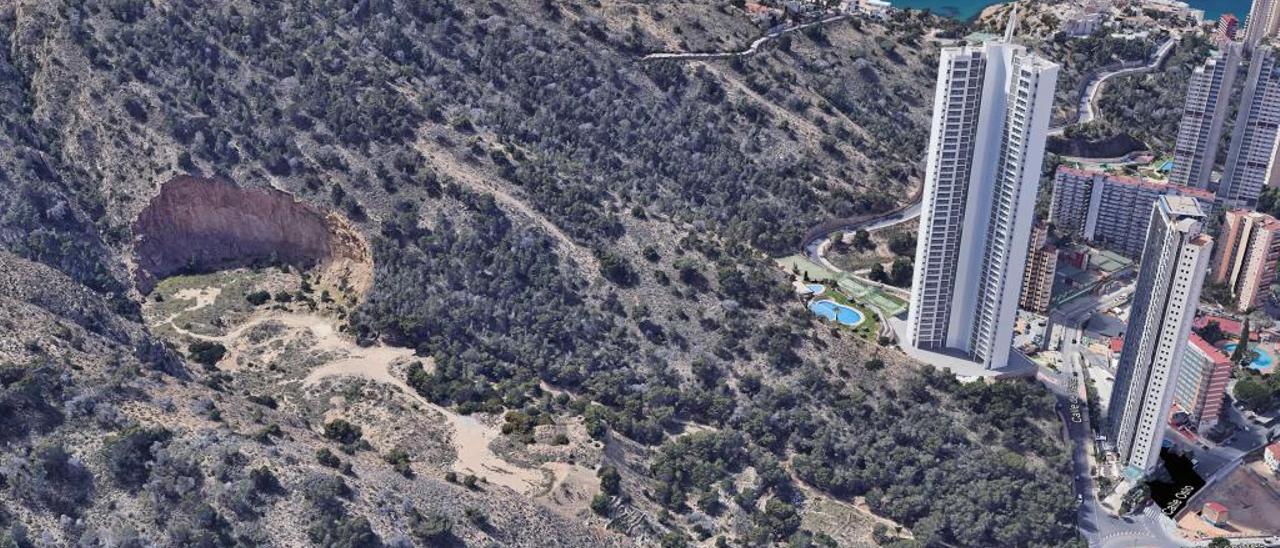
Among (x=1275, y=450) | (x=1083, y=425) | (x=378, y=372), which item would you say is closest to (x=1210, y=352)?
(x=1275, y=450)

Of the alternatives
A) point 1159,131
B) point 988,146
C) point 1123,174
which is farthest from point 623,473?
A: point 1159,131

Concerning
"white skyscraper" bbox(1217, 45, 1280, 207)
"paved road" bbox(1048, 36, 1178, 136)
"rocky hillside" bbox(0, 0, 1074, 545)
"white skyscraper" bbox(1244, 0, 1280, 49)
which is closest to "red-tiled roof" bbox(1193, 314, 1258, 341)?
"white skyscraper" bbox(1217, 45, 1280, 207)

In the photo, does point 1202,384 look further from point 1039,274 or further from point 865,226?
point 865,226

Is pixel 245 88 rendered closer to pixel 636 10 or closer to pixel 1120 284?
pixel 636 10

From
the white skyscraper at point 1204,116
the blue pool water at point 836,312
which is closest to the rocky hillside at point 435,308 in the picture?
the blue pool water at point 836,312

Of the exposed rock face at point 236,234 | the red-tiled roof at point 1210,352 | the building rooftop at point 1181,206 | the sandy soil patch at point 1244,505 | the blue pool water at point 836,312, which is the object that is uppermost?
the building rooftop at point 1181,206

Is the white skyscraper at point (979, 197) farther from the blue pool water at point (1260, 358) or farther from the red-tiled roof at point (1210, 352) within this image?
the blue pool water at point (1260, 358)
